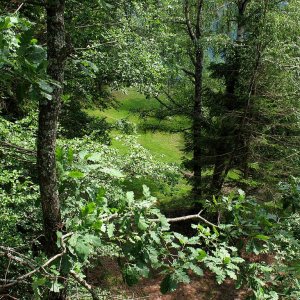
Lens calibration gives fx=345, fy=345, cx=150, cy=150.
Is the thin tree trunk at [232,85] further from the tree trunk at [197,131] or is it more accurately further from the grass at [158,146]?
the grass at [158,146]

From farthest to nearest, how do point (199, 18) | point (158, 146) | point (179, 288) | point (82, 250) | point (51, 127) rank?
1. point (158, 146)
2. point (199, 18)
3. point (179, 288)
4. point (51, 127)
5. point (82, 250)

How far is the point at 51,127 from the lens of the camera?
250 cm

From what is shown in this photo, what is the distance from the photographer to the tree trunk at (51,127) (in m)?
2.32

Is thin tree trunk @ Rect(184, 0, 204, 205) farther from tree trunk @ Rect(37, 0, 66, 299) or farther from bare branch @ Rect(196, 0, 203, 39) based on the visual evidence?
tree trunk @ Rect(37, 0, 66, 299)

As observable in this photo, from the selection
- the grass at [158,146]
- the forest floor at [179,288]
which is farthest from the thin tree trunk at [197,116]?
the forest floor at [179,288]

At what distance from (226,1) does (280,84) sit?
491 centimetres

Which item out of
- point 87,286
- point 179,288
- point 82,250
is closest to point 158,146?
point 179,288

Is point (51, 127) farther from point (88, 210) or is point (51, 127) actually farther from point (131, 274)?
point (131, 274)

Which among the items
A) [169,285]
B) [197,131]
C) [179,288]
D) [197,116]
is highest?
[169,285]

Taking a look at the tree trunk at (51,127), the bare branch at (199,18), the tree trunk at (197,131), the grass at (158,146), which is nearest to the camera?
the tree trunk at (51,127)

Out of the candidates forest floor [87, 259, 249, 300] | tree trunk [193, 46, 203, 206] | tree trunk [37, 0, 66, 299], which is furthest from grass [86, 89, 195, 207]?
tree trunk [37, 0, 66, 299]

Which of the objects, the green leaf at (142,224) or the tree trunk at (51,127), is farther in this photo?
the tree trunk at (51,127)

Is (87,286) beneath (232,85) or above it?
beneath

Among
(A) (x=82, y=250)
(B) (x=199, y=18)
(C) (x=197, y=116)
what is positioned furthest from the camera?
(B) (x=199, y=18)
